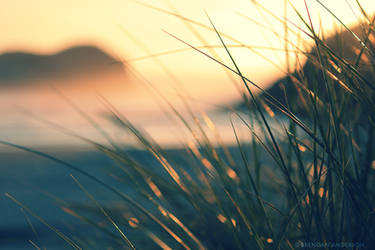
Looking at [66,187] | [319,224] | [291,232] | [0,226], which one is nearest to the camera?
[319,224]

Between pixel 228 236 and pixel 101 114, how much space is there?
1.31ft

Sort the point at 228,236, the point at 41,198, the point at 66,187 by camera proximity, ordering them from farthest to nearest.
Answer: the point at 66,187 < the point at 41,198 < the point at 228,236

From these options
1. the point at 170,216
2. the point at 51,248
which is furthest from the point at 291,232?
the point at 51,248

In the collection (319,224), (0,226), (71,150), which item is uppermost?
(71,150)

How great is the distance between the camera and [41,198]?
1731mm

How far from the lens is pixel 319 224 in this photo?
440mm

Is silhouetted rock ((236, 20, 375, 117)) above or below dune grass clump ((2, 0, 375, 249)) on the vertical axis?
above

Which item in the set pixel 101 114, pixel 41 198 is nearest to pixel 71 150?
pixel 41 198

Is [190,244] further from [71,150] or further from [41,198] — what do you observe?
[71,150]

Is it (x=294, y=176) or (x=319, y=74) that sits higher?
(x=319, y=74)

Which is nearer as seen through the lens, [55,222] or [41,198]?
[55,222]

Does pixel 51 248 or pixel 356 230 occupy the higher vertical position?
pixel 51 248

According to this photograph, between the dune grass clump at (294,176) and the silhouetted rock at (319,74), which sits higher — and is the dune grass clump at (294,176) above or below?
below

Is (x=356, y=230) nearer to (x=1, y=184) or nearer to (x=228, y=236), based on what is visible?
(x=228, y=236)
